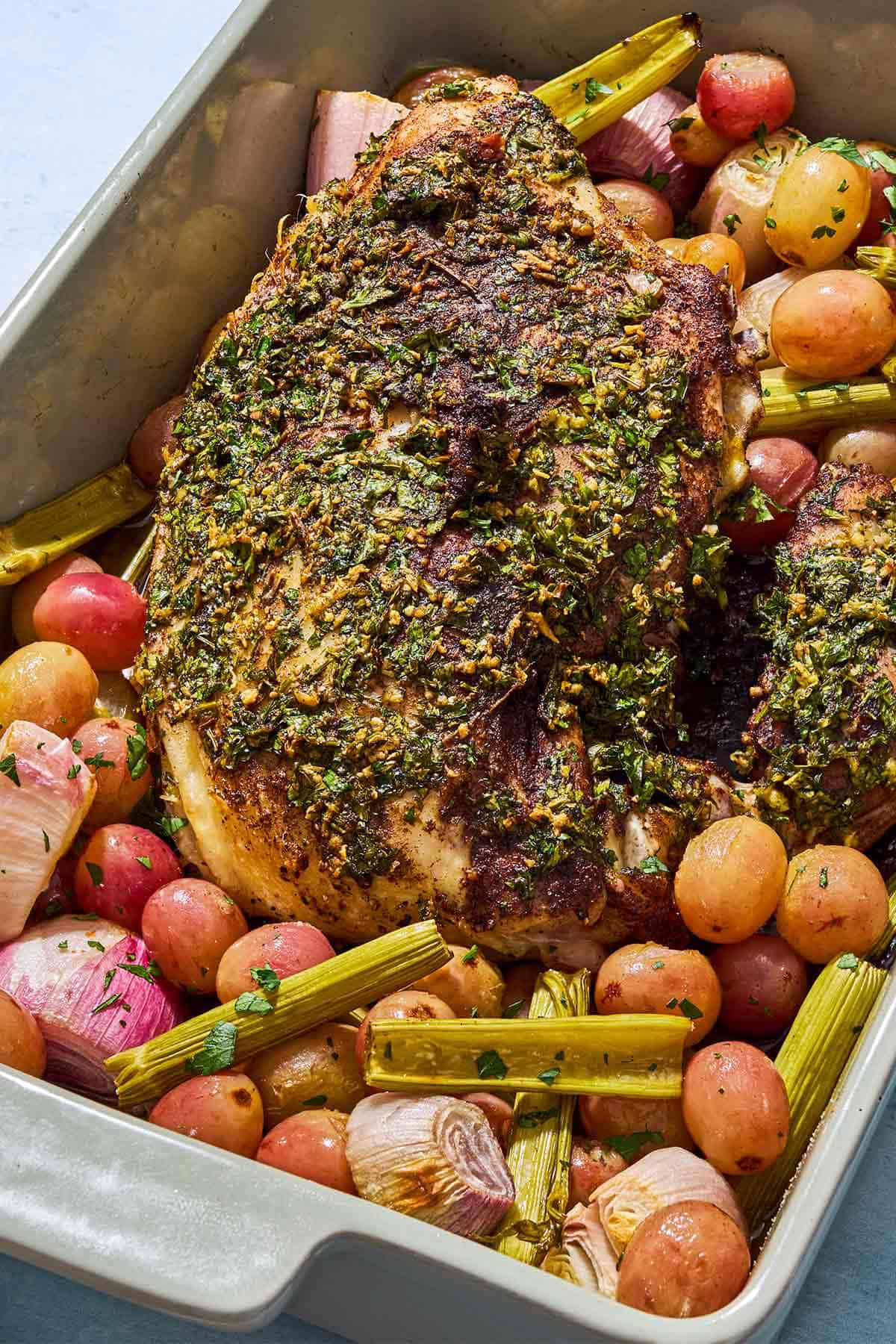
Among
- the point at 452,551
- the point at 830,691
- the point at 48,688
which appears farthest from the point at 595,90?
the point at 48,688

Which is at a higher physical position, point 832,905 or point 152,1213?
point 152,1213

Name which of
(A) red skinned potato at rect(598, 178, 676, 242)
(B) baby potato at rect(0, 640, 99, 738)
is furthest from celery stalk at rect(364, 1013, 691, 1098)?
(A) red skinned potato at rect(598, 178, 676, 242)

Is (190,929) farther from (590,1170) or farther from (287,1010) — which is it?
(590,1170)

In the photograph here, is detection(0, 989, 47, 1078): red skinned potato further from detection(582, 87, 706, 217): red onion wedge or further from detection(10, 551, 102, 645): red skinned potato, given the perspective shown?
detection(582, 87, 706, 217): red onion wedge

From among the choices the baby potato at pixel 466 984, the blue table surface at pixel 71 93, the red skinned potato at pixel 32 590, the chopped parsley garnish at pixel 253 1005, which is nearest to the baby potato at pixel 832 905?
the baby potato at pixel 466 984

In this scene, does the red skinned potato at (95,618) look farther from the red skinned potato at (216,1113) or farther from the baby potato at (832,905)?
the baby potato at (832,905)
